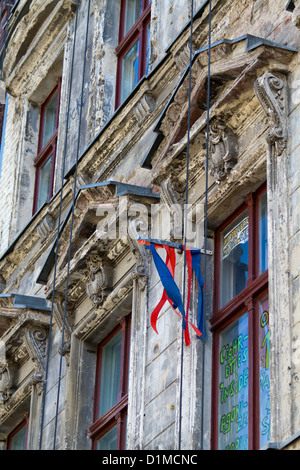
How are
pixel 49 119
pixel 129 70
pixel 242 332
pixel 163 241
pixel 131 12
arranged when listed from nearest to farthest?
pixel 242 332 → pixel 163 241 → pixel 129 70 → pixel 131 12 → pixel 49 119

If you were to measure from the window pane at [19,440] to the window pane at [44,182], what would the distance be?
3.37m

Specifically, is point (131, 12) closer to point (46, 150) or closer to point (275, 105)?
point (46, 150)

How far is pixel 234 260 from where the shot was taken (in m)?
12.0

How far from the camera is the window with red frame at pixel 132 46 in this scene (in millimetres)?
15914

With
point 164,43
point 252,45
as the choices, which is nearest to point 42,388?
point 164,43

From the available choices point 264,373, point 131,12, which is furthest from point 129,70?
point 264,373

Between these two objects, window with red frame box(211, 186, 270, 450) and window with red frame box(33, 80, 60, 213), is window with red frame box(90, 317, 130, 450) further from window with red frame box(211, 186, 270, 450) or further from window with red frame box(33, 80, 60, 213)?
window with red frame box(33, 80, 60, 213)

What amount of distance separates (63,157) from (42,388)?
3083mm

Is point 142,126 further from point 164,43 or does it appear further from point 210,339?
point 210,339

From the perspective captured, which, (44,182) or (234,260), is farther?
(44,182)

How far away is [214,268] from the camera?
12.2m

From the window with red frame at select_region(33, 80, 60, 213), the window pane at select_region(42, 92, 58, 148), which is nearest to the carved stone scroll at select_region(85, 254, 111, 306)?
the window with red frame at select_region(33, 80, 60, 213)

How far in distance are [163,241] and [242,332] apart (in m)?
1.20

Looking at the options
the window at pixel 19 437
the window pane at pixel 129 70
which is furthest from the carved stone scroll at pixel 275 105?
the window at pixel 19 437
